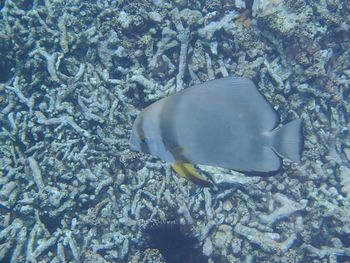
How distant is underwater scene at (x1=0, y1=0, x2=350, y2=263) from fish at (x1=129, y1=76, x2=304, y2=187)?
1.22 meters

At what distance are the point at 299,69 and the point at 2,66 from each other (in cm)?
410

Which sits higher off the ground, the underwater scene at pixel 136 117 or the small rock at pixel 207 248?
the underwater scene at pixel 136 117

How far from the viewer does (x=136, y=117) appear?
3.38 meters

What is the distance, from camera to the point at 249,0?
4.67 m

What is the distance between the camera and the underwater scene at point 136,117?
3.82 meters

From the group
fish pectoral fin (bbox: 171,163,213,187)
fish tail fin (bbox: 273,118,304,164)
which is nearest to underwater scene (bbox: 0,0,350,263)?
fish pectoral fin (bbox: 171,163,213,187)

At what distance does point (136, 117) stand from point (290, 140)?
5.58 ft

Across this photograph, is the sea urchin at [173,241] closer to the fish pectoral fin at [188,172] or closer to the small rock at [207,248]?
the small rock at [207,248]

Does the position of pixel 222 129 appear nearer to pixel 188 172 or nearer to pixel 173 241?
pixel 188 172

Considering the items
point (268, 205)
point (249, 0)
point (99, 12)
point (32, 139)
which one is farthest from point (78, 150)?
point (249, 0)

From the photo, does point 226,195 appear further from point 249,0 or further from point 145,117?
point 249,0

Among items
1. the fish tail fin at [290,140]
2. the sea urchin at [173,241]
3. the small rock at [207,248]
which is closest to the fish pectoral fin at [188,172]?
the fish tail fin at [290,140]

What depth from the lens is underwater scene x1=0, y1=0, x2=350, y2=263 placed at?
3818mm

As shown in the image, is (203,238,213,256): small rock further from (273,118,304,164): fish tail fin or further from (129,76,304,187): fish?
(273,118,304,164): fish tail fin
